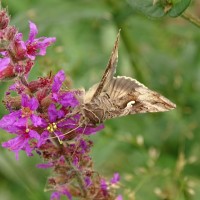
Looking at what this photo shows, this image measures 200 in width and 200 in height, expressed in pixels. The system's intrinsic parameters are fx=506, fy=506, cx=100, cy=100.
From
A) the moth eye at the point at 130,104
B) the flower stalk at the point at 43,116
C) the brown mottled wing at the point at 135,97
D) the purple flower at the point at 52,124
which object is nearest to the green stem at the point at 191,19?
the brown mottled wing at the point at 135,97

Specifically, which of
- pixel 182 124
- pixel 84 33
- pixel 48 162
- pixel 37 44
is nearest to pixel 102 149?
pixel 182 124

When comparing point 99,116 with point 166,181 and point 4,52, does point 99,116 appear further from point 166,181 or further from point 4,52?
point 166,181

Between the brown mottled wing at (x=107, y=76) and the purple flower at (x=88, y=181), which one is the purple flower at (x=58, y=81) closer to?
the brown mottled wing at (x=107, y=76)

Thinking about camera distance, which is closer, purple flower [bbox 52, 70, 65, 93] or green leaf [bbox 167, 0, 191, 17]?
purple flower [bbox 52, 70, 65, 93]

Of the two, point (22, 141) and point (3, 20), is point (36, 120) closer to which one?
point (22, 141)

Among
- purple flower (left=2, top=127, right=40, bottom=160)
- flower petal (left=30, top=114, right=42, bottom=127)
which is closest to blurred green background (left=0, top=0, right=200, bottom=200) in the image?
purple flower (left=2, top=127, right=40, bottom=160)

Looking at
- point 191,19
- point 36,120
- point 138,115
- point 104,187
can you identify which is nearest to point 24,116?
point 36,120

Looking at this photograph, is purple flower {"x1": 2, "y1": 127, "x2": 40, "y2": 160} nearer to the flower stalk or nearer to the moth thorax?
the flower stalk

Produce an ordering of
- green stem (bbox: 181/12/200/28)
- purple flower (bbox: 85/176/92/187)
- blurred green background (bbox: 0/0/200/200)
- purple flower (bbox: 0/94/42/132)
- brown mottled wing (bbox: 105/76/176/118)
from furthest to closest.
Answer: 1. blurred green background (bbox: 0/0/200/200)
2. green stem (bbox: 181/12/200/28)
3. purple flower (bbox: 85/176/92/187)
4. brown mottled wing (bbox: 105/76/176/118)
5. purple flower (bbox: 0/94/42/132)
